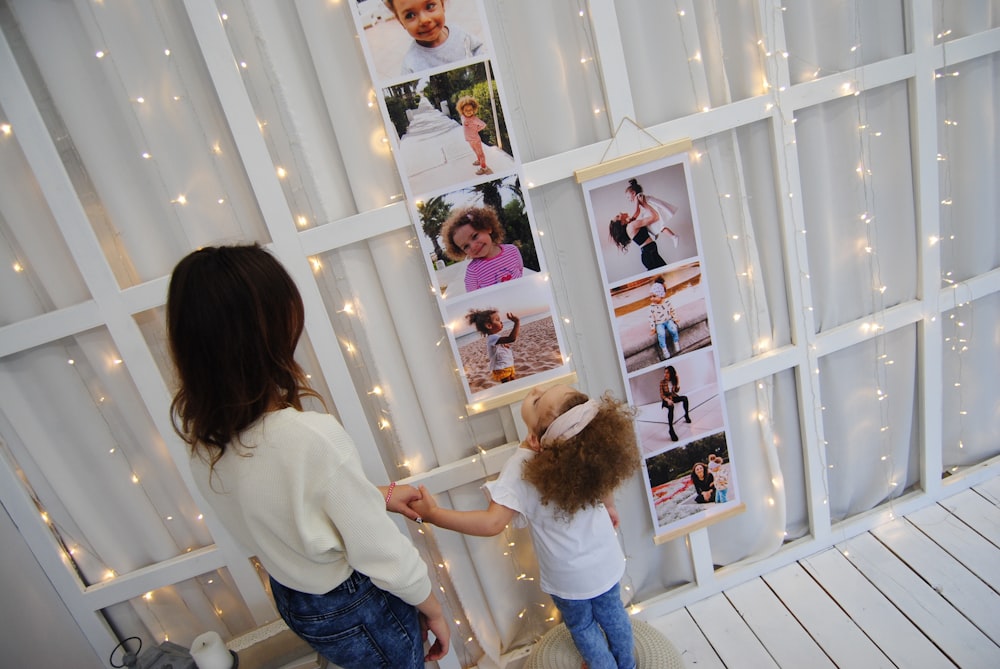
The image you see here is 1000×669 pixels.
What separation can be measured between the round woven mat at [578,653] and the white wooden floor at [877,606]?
0.70 feet

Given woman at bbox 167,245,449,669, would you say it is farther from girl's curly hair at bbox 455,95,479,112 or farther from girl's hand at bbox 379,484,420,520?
girl's curly hair at bbox 455,95,479,112

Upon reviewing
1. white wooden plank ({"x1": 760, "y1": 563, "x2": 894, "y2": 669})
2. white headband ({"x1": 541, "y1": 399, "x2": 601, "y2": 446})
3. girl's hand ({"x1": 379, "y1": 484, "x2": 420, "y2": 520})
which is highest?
white headband ({"x1": 541, "y1": 399, "x2": 601, "y2": 446})

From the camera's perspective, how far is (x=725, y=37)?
1717 millimetres

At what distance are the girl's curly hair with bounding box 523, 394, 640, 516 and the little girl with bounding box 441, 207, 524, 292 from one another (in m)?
0.48

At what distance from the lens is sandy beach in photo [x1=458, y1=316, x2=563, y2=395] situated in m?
1.70

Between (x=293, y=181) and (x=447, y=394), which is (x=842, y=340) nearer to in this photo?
(x=447, y=394)

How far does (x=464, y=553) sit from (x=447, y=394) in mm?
557

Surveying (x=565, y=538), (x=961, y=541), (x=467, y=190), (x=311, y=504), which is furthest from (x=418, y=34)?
(x=961, y=541)

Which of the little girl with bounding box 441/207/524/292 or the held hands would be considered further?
the little girl with bounding box 441/207/524/292

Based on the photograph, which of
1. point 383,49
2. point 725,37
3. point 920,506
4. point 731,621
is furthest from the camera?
point 920,506

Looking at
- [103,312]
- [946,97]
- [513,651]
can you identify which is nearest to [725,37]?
[946,97]

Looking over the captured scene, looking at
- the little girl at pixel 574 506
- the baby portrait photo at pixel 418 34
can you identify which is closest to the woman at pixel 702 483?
the little girl at pixel 574 506

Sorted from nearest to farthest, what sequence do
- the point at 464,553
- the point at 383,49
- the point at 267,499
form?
the point at 267,499
the point at 383,49
the point at 464,553

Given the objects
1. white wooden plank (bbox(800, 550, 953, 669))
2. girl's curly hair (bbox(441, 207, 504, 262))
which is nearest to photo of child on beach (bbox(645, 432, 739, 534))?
white wooden plank (bbox(800, 550, 953, 669))
